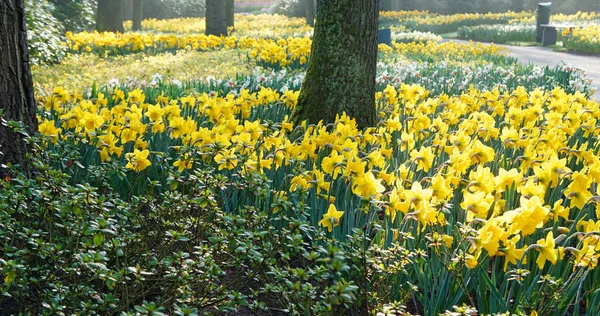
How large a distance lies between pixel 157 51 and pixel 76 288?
1177 cm

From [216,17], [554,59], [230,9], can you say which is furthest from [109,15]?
[554,59]

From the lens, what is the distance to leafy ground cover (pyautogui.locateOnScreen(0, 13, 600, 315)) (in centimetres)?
211

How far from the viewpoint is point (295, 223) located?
7.14 ft

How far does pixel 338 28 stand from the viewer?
4852 millimetres

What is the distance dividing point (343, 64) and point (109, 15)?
13.1 meters

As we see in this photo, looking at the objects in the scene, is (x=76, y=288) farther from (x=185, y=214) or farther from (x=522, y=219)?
(x=522, y=219)

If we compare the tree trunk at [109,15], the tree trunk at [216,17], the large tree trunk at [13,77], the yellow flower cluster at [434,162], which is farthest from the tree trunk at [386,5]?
the large tree trunk at [13,77]

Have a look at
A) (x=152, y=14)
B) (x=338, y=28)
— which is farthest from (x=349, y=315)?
(x=152, y=14)

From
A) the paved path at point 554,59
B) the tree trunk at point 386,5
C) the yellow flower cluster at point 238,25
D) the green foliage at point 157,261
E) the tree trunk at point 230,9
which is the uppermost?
the tree trunk at point 386,5

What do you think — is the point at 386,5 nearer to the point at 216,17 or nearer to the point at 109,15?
the point at 216,17

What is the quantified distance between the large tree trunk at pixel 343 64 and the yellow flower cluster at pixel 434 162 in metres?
0.30

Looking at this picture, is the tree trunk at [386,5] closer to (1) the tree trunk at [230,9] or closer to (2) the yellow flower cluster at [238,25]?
(2) the yellow flower cluster at [238,25]

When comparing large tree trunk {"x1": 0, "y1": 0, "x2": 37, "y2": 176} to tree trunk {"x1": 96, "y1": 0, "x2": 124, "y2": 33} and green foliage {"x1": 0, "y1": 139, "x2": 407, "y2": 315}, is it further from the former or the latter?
tree trunk {"x1": 96, "y1": 0, "x2": 124, "y2": 33}

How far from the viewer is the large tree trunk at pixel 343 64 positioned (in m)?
4.84
